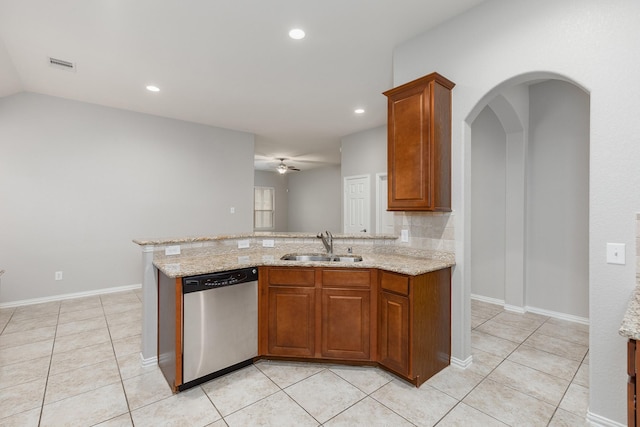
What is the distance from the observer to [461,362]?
248 cm

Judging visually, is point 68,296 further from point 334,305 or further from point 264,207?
point 264,207

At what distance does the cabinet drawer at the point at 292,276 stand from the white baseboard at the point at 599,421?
6.43 ft

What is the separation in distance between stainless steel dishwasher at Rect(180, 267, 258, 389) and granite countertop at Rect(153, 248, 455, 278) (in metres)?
0.07

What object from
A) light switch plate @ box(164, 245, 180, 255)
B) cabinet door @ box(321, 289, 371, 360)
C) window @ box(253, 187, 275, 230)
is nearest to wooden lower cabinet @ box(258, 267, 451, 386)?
cabinet door @ box(321, 289, 371, 360)

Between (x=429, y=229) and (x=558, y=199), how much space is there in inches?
82.2

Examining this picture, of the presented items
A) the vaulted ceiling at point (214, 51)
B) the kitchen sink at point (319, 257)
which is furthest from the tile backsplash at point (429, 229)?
the vaulted ceiling at point (214, 51)

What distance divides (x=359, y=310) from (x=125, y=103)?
4.68 metres

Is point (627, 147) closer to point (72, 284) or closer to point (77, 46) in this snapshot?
point (77, 46)

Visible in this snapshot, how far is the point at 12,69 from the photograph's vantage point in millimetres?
3453

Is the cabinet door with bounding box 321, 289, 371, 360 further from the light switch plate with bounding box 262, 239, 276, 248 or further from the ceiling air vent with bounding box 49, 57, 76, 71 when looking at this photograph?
the ceiling air vent with bounding box 49, 57, 76, 71

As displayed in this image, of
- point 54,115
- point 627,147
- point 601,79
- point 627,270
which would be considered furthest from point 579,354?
point 54,115

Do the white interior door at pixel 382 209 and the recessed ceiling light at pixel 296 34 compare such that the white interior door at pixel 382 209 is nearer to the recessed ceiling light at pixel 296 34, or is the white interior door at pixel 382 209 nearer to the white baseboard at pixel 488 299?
the white baseboard at pixel 488 299

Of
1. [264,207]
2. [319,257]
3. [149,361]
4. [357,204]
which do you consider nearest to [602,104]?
[319,257]

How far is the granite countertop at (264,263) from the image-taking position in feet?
7.22
